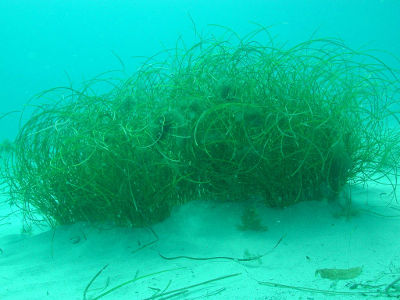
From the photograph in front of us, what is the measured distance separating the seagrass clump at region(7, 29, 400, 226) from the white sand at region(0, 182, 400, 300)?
16 cm

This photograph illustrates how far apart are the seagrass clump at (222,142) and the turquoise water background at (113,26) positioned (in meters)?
41.2

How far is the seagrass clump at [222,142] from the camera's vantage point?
7.29ft

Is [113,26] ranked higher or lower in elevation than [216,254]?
higher

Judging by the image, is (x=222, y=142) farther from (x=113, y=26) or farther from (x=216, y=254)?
(x=113, y=26)

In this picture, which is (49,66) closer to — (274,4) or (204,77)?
(274,4)

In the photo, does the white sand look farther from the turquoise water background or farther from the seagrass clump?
the turquoise water background

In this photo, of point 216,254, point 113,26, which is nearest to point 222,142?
point 216,254

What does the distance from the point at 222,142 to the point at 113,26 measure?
71386 millimetres

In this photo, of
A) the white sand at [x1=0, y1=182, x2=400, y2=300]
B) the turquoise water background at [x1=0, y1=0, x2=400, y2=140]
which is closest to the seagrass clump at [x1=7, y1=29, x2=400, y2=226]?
the white sand at [x1=0, y1=182, x2=400, y2=300]

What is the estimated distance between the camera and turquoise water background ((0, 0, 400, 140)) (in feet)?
159

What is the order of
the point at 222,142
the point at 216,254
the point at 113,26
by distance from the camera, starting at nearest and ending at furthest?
1. the point at 216,254
2. the point at 222,142
3. the point at 113,26

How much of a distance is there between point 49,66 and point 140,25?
68.4 ft

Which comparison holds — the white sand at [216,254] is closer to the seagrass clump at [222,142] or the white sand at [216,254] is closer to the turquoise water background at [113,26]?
the seagrass clump at [222,142]

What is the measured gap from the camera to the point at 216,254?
206cm
